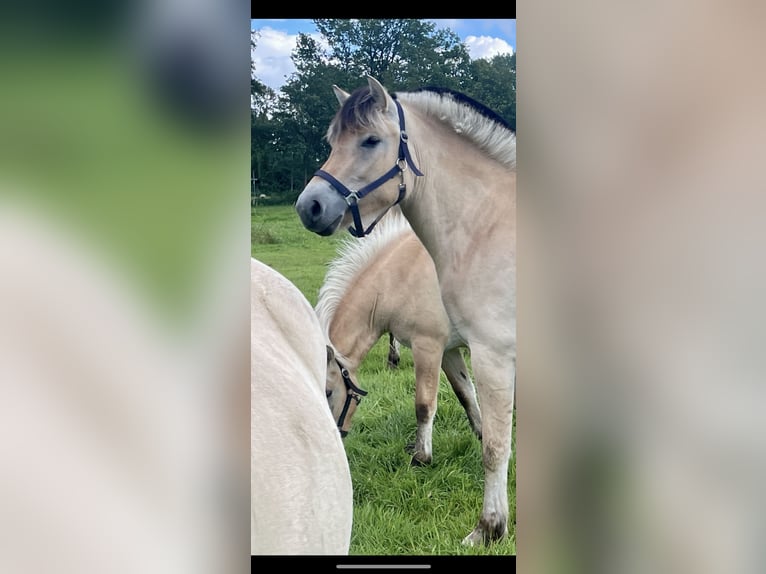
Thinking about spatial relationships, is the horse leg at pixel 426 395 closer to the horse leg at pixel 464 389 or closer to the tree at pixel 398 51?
the horse leg at pixel 464 389

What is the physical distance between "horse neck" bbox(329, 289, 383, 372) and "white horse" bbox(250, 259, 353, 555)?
0.61m

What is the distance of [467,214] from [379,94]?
39 centimetres

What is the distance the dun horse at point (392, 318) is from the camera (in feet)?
5.56

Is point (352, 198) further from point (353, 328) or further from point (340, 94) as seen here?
point (353, 328)

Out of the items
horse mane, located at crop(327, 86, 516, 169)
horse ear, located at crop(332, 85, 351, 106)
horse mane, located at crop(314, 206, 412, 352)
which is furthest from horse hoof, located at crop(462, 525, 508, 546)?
horse ear, located at crop(332, 85, 351, 106)

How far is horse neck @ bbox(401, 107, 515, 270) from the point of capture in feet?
5.24

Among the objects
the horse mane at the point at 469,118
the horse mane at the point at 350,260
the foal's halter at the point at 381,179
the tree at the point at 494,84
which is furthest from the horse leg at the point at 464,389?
the tree at the point at 494,84

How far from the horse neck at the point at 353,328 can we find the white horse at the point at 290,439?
1.99 ft

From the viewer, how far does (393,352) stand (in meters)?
1.79
